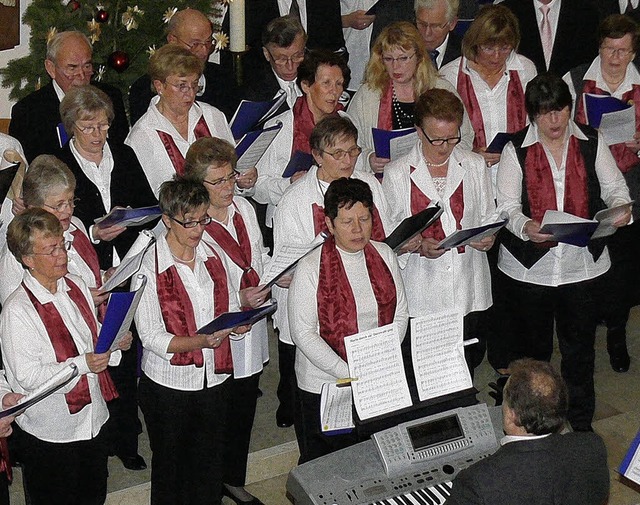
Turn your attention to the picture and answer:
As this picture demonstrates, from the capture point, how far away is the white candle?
17.3 ft

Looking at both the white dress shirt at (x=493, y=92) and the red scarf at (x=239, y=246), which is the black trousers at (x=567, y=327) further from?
the red scarf at (x=239, y=246)

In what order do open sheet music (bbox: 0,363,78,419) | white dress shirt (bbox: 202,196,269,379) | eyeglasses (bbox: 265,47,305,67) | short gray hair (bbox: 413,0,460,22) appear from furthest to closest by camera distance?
short gray hair (bbox: 413,0,460,22), eyeglasses (bbox: 265,47,305,67), white dress shirt (bbox: 202,196,269,379), open sheet music (bbox: 0,363,78,419)

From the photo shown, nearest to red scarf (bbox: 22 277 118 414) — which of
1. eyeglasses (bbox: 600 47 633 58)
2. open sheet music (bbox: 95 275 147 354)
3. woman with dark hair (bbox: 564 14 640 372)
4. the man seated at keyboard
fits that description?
open sheet music (bbox: 95 275 147 354)

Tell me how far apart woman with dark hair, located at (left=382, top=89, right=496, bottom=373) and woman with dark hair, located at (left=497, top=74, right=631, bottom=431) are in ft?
0.51

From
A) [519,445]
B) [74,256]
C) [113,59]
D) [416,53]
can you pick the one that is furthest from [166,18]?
[519,445]

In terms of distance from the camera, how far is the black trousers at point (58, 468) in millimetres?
3783

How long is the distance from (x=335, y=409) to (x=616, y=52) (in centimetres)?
247

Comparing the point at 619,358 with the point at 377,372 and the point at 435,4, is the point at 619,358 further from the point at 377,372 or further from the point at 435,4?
the point at 377,372

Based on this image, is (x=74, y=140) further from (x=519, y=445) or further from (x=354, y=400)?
(x=519, y=445)

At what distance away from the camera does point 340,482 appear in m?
3.51

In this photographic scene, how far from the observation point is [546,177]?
15.6 ft

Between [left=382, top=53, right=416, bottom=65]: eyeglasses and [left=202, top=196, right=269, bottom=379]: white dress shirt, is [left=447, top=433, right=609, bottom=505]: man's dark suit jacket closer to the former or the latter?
[left=202, top=196, right=269, bottom=379]: white dress shirt

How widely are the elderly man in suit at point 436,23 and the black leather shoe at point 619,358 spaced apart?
5.87 ft

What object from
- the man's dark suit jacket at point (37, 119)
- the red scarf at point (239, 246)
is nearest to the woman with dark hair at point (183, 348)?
the red scarf at point (239, 246)
